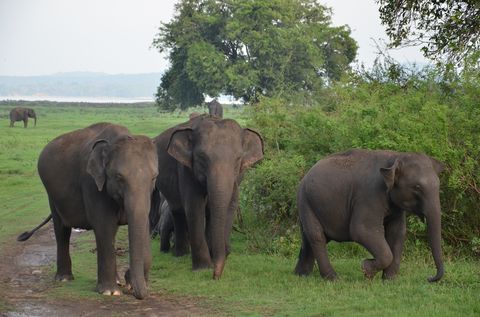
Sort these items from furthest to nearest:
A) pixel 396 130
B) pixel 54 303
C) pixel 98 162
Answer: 1. pixel 396 130
2. pixel 98 162
3. pixel 54 303

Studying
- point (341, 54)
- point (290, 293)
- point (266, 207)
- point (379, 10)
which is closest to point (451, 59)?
point (379, 10)

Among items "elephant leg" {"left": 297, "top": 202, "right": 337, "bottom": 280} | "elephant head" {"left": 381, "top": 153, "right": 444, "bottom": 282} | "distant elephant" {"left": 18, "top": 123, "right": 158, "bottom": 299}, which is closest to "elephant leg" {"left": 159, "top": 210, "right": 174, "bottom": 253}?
"distant elephant" {"left": 18, "top": 123, "right": 158, "bottom": 299}

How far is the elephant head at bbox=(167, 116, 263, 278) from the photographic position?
12266mm

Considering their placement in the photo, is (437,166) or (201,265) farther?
(201,265)

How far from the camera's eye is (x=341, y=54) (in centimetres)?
5181

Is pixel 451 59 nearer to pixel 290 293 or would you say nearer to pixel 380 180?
pixel 380 180

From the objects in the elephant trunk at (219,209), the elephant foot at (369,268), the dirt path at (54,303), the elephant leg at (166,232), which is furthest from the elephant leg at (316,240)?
the elephant leg at (166,232)

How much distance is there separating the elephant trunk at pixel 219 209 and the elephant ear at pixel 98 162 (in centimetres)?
188

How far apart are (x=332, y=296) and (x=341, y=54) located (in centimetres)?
4228

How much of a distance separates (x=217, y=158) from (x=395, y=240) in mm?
2803

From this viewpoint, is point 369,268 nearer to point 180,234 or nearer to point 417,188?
point 417,188

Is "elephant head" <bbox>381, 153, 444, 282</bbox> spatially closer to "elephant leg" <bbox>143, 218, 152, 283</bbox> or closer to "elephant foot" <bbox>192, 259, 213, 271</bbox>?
"elephant leg" <bbox>143, 218, 152, 283</bbox>

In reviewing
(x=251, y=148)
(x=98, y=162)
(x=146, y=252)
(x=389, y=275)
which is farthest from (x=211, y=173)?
(x=389, y=275)

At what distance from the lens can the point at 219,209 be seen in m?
12.3
